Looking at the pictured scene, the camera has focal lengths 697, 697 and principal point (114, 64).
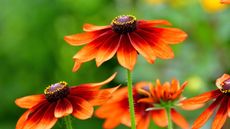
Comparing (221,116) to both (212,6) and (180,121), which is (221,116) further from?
(212,6)

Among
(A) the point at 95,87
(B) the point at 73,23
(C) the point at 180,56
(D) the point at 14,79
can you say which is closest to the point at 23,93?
(D) the point at 14,79

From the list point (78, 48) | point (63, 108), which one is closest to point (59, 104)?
point (63, 108)

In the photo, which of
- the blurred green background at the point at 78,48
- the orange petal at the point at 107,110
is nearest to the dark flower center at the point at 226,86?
the orange petal at the point at 107,110

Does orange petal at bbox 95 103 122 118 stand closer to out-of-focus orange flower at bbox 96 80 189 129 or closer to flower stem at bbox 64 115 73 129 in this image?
out-of-focus orange flower at bbox 96 80 189 129

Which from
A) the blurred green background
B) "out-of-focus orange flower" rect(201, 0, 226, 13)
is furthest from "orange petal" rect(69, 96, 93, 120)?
"out-of-focus orange flower" rect(201, 0, 226, 13)

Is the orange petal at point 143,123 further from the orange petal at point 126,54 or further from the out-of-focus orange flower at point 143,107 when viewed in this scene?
the orange petal at point 126,54
